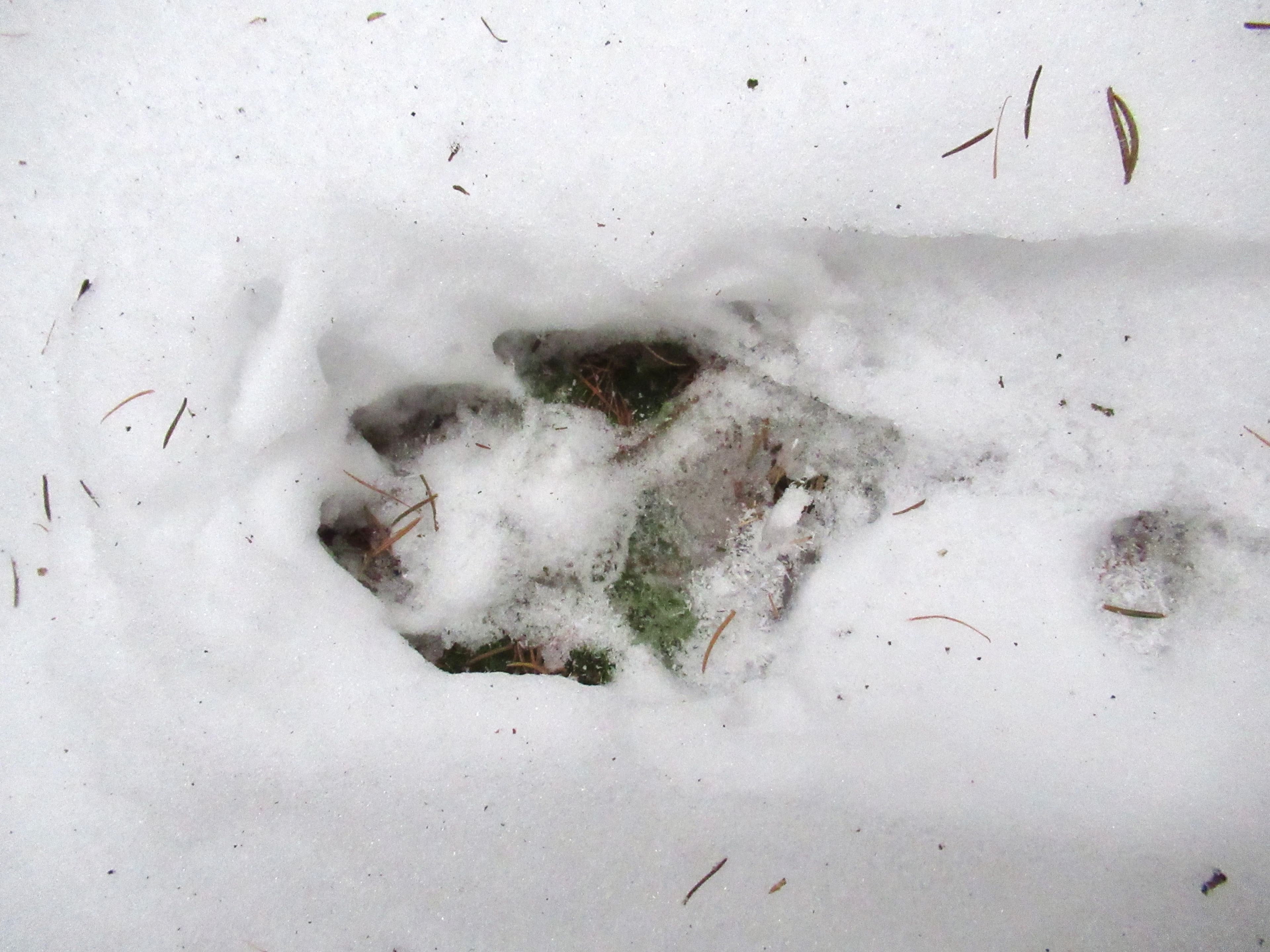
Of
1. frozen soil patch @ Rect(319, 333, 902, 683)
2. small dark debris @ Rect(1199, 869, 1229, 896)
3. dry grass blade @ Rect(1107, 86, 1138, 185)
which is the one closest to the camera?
dry grass blade @ Rect(1107, 86, 1138, 185)

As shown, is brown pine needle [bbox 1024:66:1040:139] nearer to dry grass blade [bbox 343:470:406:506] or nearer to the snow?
the snow

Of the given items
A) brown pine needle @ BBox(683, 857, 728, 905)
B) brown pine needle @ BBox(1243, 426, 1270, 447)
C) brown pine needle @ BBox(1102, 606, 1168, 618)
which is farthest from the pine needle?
brown pine needle @ BBox(1243, 426, 1270, 447)

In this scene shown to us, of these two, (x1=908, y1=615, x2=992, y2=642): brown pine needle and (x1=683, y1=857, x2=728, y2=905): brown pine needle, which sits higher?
(x1=908, y1=615, x2=992, y2=642): brown pine needle

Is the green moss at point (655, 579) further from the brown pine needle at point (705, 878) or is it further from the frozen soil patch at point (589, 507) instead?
the brown pine needle at point (705, 878)

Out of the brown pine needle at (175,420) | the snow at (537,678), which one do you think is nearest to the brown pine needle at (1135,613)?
the snow at (537,678)

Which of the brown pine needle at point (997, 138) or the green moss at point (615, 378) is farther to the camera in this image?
the green moss at point (615, 378)

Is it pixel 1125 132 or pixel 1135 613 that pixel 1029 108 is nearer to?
pixel 1125 132

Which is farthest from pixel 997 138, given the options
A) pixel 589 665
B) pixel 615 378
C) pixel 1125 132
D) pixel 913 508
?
pixel 589 665
